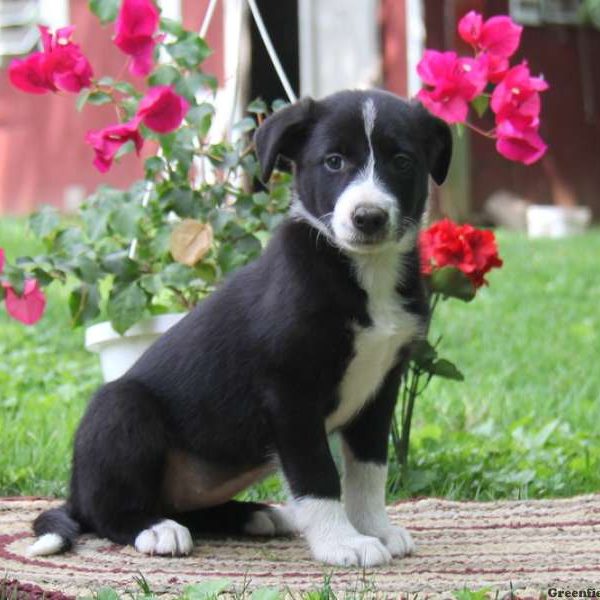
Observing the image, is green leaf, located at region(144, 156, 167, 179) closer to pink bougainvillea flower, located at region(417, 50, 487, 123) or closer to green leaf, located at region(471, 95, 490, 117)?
pink bougainvillea flower, located at region(417, 50, 487, 123)

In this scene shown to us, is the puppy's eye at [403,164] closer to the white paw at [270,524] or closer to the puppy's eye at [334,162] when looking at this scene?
the puppy's eye at [334,162]

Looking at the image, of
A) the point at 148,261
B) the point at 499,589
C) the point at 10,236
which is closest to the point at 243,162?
the point at 148,261

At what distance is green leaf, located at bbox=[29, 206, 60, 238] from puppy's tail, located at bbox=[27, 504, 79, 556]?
3.96 ft

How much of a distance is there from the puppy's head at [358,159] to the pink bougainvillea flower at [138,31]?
0.97m

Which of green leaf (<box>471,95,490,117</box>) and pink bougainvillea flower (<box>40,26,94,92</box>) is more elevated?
pink bougainvillea flower (<box>40,26,94,92</box>)

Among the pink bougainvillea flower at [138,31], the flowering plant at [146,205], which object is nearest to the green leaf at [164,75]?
the flowering plant at [146,205]

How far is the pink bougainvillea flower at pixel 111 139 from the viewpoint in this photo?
404cm

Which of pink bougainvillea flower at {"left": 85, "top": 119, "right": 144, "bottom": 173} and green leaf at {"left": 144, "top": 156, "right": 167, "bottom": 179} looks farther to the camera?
green leaf at {"left": 144, "top": 156, "right": 167, "bottom": 179}

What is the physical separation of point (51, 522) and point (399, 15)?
11.7m

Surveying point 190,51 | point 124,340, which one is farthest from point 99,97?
point 124,340

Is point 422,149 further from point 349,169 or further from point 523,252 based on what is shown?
point 523,252

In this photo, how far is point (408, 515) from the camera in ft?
13.0

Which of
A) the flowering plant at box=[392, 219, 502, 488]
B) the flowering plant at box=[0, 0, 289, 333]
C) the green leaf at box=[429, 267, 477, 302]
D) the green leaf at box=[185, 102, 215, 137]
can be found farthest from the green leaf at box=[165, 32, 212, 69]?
the green leaf at box=[429, 267, 477, 302]

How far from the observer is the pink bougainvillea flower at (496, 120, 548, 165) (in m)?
4.07
